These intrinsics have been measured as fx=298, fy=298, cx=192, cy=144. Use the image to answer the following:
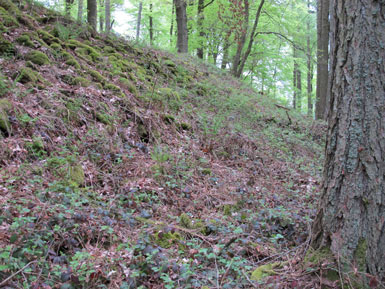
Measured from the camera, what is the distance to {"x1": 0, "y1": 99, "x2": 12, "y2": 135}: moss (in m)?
4.05

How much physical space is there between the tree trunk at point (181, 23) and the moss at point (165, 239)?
39.1 ft

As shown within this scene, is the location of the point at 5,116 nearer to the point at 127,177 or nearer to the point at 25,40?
the point at 127,177

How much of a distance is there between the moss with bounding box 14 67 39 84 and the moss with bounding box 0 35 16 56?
620 mm

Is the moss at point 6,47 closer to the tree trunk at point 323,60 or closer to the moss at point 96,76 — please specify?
the moss at point 96,76

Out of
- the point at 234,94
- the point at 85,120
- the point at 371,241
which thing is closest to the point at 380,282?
the point at 371,241

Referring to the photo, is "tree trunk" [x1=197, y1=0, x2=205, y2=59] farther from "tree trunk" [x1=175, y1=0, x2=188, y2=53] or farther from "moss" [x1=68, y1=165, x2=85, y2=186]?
"moss" [x1=68, y1=165, x2=85, y2=186]

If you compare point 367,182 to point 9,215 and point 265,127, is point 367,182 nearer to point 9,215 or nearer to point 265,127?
point 9,215

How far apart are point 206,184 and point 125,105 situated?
7.84 ft

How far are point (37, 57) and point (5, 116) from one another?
201 cm

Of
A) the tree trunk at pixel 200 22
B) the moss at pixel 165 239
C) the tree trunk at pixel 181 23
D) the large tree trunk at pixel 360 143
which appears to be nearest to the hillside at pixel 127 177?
the moss at pixel 165 239

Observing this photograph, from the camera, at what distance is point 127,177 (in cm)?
424

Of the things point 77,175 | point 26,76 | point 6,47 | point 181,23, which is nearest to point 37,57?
point 6,47

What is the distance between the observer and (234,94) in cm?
1028

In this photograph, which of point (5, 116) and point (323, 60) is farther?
point (323, 60)
